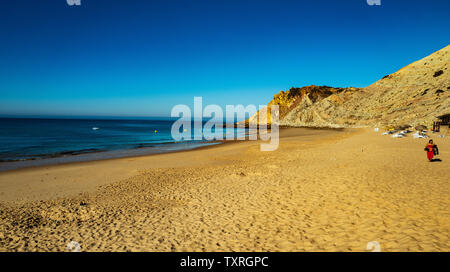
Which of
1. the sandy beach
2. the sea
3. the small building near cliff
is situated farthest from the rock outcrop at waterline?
the sea

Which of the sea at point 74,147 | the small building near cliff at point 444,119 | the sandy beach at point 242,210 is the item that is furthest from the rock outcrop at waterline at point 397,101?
the sea at point 74,147

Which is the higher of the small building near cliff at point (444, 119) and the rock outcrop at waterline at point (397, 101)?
the rock outcrop at waterline at point (397, 101)

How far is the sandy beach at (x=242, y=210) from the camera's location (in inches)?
225

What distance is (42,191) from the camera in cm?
1120

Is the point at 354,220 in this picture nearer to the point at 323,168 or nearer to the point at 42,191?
the point at 323,168

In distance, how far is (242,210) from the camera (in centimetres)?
790

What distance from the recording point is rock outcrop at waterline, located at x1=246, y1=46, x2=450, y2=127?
46.2 meters

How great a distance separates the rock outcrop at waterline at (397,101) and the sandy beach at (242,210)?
137ft

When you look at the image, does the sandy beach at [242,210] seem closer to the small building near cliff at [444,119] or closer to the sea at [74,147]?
the sea at [74,147]

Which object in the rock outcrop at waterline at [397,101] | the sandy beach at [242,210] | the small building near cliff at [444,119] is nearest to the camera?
the sandy beach at [242,210]

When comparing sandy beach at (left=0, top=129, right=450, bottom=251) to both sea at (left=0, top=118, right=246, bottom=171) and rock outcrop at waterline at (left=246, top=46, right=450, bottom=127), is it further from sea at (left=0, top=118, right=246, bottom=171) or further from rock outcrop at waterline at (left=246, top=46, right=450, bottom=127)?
rock outcrop at waterline at (left=246, top=46, right=450, bottom=127)

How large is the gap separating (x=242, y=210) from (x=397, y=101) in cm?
6558
